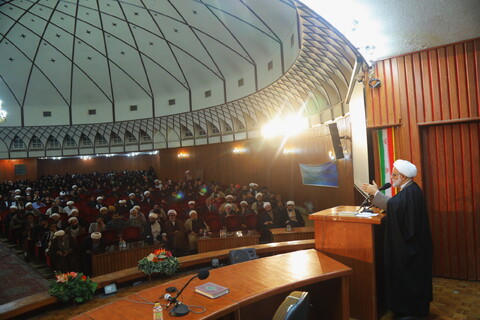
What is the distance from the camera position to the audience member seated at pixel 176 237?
271 inches

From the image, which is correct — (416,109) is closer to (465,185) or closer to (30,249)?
(465,185)

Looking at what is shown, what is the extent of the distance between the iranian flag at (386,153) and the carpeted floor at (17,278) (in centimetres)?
599

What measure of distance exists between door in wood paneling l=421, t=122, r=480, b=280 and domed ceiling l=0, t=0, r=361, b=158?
127 inches

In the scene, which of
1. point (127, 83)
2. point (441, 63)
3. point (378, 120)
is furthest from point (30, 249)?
point (127, 83)

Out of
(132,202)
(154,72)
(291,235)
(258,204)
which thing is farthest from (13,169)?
(291,235)

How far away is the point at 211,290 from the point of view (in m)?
2.21

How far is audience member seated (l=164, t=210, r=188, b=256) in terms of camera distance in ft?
22.5

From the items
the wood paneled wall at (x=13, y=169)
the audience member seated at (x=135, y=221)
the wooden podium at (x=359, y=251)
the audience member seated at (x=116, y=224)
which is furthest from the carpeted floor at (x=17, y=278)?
the wood paneled wall at (x=13, y=169)

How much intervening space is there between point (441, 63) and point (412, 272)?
2.62 meters

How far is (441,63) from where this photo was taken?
149 inches

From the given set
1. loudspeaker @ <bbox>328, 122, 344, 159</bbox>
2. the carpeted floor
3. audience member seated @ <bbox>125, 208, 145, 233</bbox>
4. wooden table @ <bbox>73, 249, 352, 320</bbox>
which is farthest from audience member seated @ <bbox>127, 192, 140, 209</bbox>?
wooden table @ <bbox>73, 249, 352, 320</bbox>

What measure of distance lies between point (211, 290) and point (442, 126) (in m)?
3.52

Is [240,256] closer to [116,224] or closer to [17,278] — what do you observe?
[116,224]

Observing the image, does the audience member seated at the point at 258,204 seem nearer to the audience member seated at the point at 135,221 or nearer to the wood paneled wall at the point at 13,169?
the audience member seated at the point at 135,221
